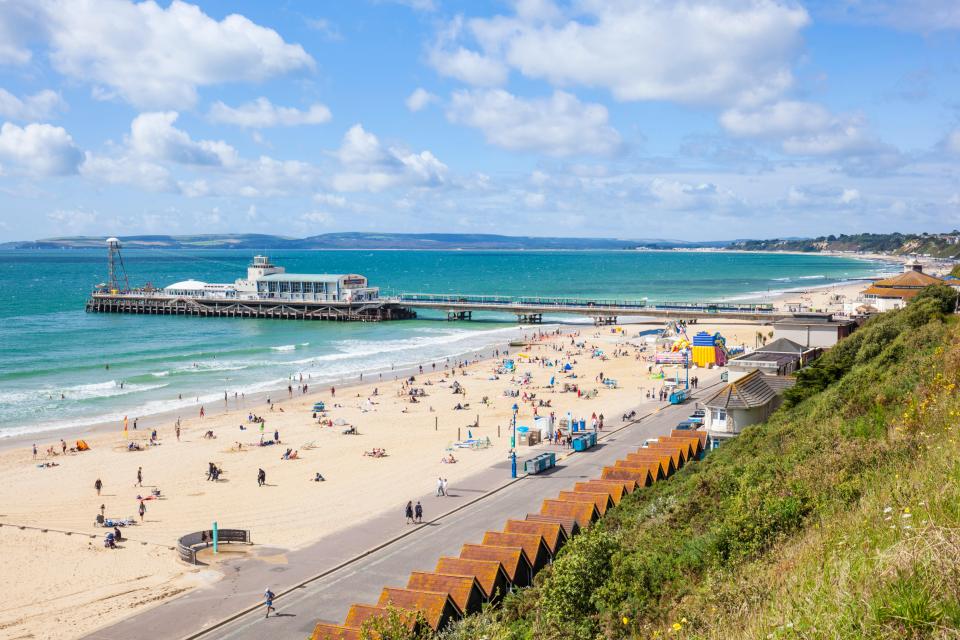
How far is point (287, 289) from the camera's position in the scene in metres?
102

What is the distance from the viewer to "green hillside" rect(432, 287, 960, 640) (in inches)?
233

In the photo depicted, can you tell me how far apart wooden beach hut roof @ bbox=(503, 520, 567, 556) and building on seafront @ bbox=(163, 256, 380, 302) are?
258 ft

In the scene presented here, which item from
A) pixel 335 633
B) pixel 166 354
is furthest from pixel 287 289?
pixel 335 633

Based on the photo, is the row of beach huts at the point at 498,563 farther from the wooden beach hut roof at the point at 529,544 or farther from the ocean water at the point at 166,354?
the ocean water at the point at 166,354

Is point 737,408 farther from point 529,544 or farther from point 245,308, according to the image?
point 245,308

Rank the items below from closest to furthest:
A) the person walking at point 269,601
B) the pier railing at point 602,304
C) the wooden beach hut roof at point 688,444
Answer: the person walking at point 269,601
the wooden beach hut roof at point 688,444
the pier railing at point 602,304

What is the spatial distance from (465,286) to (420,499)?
133m

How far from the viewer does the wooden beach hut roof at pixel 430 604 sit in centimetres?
1576

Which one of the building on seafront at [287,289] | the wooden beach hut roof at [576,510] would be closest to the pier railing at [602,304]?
the building on seafront at [287,289]

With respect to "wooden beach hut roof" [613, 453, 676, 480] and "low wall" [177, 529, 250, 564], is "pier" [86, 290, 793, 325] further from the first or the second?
"low wall" [177, 529, 250, 564]

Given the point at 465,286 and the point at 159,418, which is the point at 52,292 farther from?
the point at 159,418

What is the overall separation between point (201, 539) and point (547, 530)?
11.2 m

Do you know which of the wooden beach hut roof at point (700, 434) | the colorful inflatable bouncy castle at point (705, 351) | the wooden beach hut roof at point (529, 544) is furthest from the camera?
the colorful inflatable bouncy castle at point (705, 351)

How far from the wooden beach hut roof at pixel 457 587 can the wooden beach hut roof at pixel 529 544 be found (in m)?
2.18
